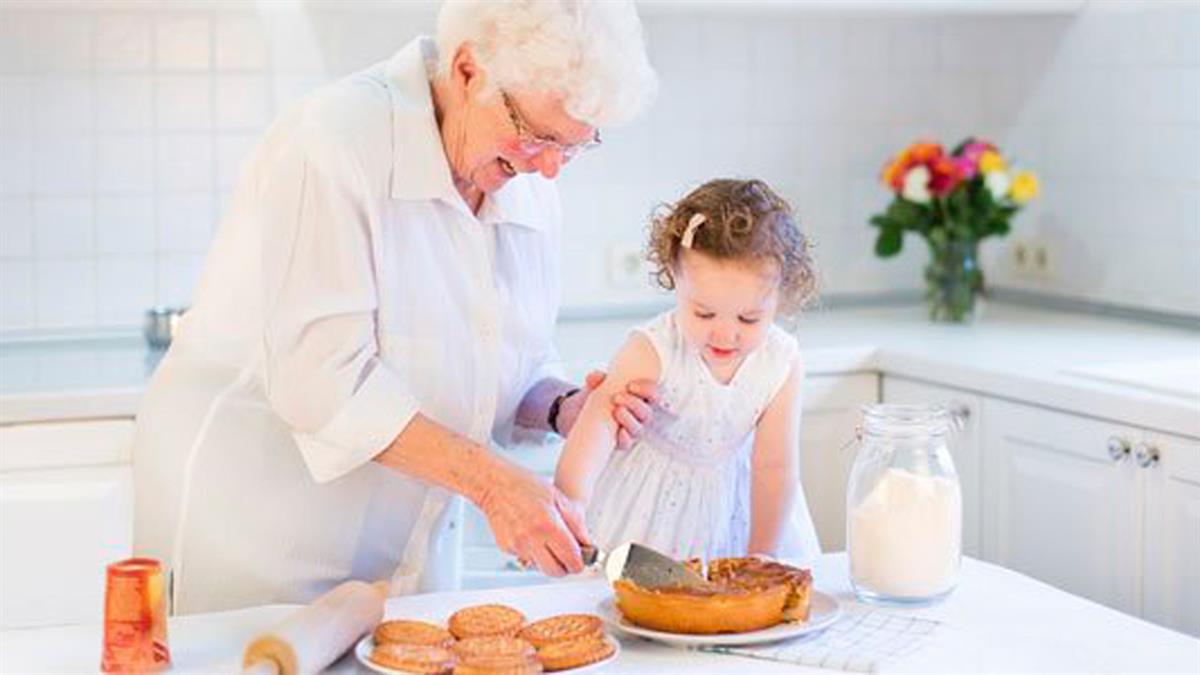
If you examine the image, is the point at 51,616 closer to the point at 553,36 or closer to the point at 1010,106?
the point at 553,36

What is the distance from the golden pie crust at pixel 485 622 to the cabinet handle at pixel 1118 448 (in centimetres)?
134

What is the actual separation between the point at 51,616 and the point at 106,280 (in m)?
0.76

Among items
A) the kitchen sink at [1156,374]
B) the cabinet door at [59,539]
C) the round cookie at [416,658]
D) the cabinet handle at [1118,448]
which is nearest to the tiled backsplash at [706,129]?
the kitchen sink at [1156,374]

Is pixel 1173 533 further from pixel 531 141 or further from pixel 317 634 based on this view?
pixel 317 634

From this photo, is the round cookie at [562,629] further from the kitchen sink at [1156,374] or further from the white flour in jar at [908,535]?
the kitchen sink at [1156,374]

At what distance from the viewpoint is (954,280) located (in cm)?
385

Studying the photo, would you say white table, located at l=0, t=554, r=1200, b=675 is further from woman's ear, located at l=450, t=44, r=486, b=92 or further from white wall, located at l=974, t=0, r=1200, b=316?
white wall, located at l=974, t=0, r=1200, b=316

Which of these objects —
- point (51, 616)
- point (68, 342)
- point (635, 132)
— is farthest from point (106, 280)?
point (635, 132)

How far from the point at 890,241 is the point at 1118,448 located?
949 millimetres

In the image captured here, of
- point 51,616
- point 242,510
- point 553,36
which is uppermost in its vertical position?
point 553,36

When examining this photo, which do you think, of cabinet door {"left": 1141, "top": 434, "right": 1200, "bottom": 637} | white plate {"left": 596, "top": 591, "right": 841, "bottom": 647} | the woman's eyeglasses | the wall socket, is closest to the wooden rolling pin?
white plate {"left": 596, "top": 591, "right": 841, "bottom": 647}

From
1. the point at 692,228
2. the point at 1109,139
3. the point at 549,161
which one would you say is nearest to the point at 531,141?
the point at 549,161

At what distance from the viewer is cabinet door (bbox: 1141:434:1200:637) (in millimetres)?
2912

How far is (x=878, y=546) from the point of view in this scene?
2.11 metres
